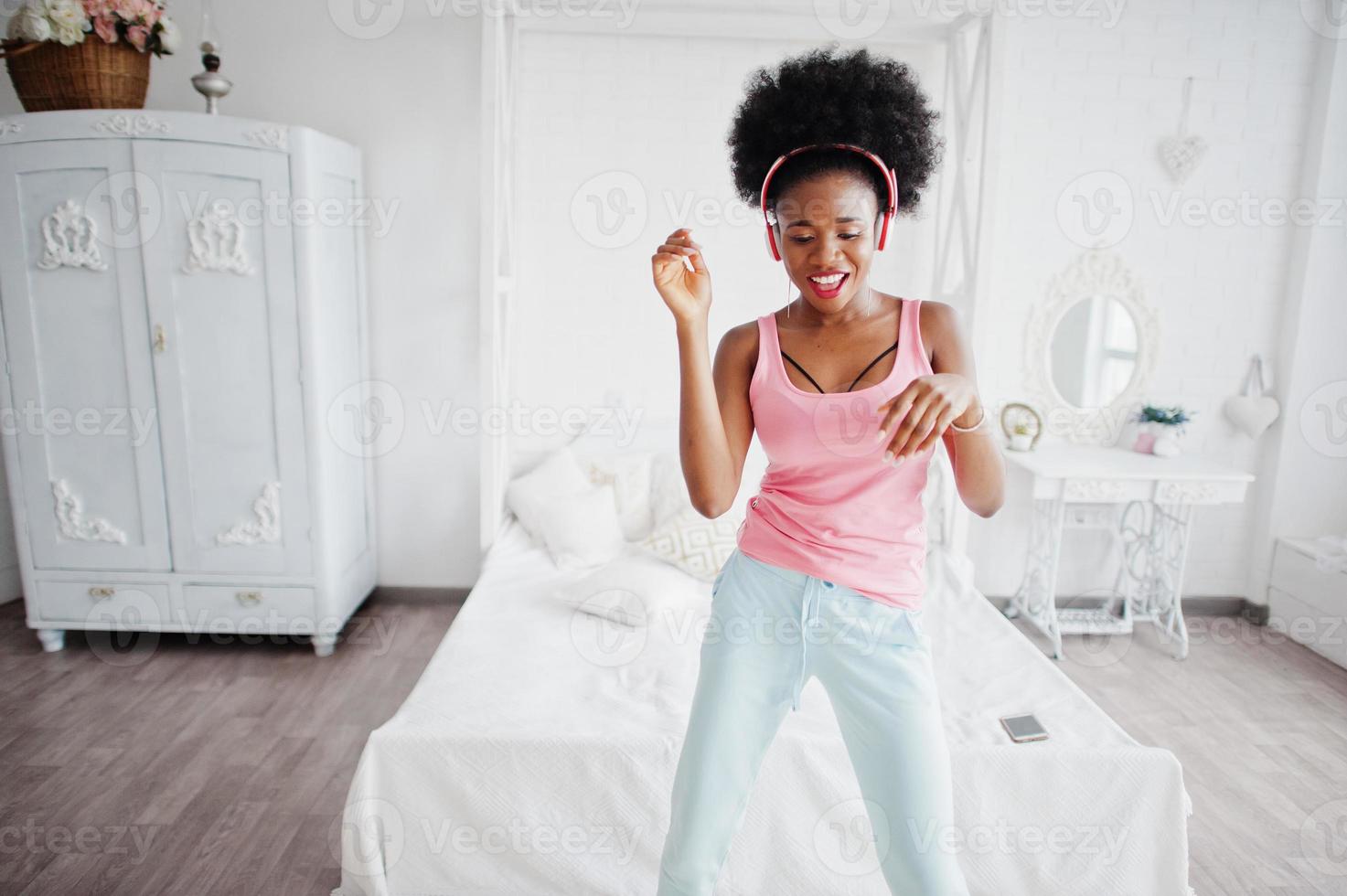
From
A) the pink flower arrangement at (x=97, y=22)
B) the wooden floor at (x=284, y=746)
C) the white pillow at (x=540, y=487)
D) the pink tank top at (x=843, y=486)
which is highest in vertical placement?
the pink flower arrangement at (x=97, y=22)

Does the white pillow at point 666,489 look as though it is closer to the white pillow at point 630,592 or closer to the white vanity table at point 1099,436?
the white pillow at point 630,592

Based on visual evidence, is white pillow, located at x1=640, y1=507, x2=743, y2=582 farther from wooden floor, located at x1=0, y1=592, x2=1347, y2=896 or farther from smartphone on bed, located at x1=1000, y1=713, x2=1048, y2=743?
smartphone on bed, located at x1=1000, y1=713, x2=1048, y2=743

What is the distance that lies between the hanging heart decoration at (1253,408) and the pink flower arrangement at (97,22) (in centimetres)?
436

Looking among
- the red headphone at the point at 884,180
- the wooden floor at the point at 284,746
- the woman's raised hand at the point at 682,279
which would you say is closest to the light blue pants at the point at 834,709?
the woman's raised hand at the point at 682,279

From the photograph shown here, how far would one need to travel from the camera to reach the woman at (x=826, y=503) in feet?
3.86

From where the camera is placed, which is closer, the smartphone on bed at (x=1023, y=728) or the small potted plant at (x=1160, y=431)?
the smartphone on bed at (x=1023, y=728)

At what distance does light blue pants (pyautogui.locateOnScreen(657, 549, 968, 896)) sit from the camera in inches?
45.9

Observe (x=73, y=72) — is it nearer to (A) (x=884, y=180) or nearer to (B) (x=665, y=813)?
(A) (x=884, y=180)

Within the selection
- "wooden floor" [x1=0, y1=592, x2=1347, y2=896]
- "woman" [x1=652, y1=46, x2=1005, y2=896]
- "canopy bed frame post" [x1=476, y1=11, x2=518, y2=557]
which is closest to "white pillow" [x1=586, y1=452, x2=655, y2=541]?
"canopy bed frame post" [x1=476, y1=11, x2=518, y2=557]

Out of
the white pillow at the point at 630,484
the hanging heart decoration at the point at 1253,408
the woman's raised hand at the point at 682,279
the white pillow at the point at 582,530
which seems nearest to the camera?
the woman's raised hand at the point at 682,279

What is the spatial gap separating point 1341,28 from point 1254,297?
1056 millimetres

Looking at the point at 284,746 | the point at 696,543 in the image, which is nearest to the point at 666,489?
the point at 696,543

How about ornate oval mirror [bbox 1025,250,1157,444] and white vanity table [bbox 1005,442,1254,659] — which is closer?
white vanity table [bbox 1005,442,1254,659]

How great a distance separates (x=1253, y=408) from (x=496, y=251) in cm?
315
